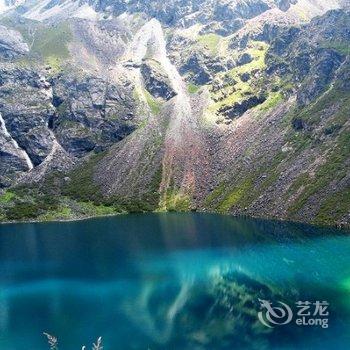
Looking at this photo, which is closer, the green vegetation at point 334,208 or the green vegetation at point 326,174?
the green vegetation at point 334,208

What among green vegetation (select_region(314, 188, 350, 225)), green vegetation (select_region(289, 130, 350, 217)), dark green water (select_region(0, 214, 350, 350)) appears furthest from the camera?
green vegetation (select_region(289, 130, 350, 217))

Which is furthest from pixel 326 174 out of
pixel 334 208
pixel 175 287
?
pixel 175 287

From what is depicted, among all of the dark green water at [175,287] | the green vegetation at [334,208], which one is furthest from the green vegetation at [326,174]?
the dark green water at [175,287]

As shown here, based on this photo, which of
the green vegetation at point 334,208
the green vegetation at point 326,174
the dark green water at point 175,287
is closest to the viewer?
the dark green water at point 175,287

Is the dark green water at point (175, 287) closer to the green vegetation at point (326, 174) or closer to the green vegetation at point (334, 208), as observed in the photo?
the green vegetation at point (334, 208)

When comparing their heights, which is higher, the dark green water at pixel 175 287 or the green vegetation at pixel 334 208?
the dark green water at pixel 175 287

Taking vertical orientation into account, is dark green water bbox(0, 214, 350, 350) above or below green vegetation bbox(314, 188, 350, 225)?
above

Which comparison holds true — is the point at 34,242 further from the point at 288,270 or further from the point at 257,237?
the point at 288,270

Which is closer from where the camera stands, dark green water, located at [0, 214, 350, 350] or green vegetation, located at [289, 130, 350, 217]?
dark green water, located at [0, 214, 350, 350]

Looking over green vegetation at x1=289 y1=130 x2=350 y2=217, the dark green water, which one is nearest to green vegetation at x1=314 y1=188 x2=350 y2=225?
green vegetation at x1=289 y1=130 x2=350 y2=217

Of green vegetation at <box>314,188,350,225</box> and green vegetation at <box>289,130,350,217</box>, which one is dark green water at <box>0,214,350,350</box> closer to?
green vegetation at <box>314,188,350,225</box>
